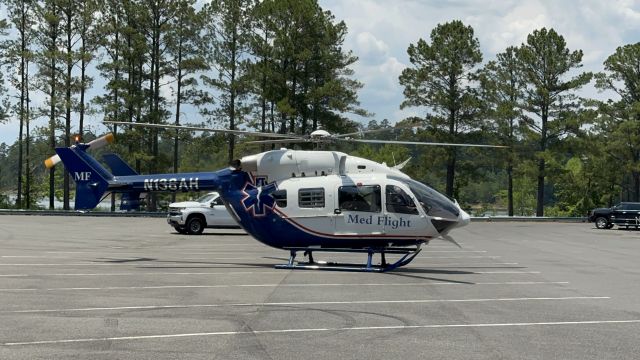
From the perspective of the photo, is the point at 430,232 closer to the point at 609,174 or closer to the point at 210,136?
the point at 210,136

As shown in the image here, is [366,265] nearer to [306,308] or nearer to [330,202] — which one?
[330,202]

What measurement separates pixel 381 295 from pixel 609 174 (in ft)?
182

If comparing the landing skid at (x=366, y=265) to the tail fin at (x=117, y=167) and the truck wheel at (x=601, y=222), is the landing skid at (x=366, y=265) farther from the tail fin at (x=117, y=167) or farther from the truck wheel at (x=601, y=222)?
the truck wheel at (x=601, y=222)

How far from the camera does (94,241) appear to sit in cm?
2384

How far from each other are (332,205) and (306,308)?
18.8 feet

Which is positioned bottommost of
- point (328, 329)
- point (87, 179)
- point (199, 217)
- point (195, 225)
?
point (328, 329)

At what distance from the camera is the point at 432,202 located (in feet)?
52.1

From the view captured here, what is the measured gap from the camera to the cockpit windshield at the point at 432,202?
51.9ft

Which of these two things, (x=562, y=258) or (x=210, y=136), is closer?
(x=562, y=258)

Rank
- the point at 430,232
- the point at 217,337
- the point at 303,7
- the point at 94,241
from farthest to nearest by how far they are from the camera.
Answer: the point at 303,7 < the point at 94,241 < the point at 430,232 < the point at 217,337

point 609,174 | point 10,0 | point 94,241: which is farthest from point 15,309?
point 609,174

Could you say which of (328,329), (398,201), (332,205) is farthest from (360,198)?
(328,329)

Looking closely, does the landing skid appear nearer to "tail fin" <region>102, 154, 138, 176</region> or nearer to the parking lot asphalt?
the parking lot asphalt

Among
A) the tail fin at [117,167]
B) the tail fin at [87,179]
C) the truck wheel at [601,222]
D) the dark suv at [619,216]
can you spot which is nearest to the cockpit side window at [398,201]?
the tail fin at [117,167]
